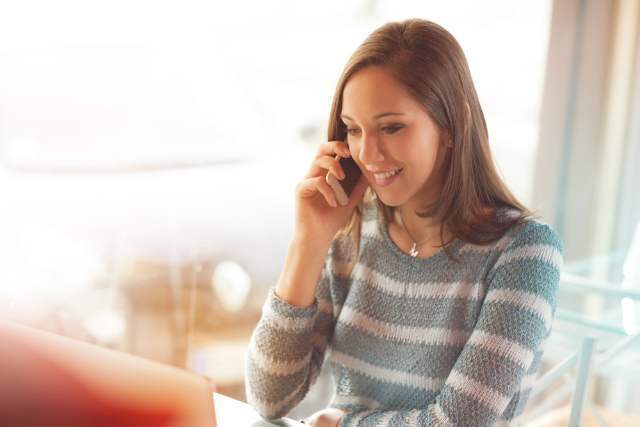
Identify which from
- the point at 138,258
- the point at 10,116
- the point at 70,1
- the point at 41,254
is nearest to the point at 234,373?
the point at 138,258

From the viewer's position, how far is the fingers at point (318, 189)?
1216 millimetres

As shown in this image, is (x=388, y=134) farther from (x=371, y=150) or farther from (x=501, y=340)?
(x=501, y=340)

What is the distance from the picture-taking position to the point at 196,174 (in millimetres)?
2322

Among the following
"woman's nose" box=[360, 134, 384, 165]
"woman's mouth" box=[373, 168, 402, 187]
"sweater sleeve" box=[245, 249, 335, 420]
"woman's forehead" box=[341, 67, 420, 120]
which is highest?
"woman's forehead" box=[341, 67, 420, 120]

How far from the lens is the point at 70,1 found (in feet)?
6.19

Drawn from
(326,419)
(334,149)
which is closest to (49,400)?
(326,419)

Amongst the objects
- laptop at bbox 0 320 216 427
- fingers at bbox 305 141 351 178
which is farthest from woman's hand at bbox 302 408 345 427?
laptop at bbox 0 320 216 427

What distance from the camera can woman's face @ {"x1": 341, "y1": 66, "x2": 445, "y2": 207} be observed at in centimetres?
110

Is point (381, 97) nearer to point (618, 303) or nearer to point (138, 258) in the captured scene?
point (618, 303)

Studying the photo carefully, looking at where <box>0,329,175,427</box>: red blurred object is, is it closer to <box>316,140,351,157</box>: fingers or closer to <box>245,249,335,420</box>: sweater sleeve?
<box>245,249,335,420</box>: sweater sleeve

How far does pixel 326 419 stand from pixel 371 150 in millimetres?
389

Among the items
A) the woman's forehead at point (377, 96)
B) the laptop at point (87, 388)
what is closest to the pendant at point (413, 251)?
the woman's forehead at point (377, 96)

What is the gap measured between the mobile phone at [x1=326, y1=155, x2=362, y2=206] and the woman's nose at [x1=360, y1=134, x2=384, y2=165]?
0.35ft

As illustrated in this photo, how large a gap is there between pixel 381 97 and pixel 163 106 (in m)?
1.30
